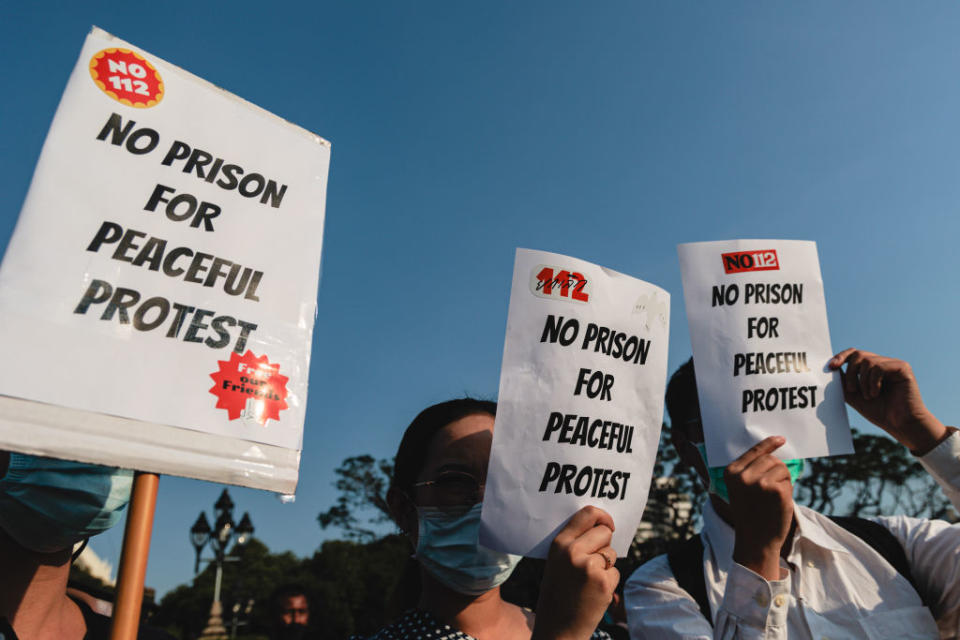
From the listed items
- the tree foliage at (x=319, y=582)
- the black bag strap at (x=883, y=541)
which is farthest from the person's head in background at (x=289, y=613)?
the tree foliage at (x=319, y=582)

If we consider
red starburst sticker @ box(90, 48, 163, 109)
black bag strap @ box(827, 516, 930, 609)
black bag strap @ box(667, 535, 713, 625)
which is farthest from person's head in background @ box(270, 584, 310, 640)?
red starburst sticker @ box(90, 48, 163, 109)

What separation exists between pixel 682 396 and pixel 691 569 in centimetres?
85

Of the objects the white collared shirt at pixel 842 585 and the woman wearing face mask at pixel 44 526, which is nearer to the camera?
the woman wearing face mask at pixel 44 526

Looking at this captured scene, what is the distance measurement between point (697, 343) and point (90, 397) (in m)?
2.04

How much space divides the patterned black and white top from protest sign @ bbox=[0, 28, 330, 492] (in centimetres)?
71

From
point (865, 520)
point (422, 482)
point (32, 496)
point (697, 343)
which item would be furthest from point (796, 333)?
point (32, 496)

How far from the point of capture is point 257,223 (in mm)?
2053

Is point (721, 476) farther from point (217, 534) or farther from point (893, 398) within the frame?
point (217, 534)

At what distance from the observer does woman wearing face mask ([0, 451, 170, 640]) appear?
6.62 ft

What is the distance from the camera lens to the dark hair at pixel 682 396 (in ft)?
A: 10.2

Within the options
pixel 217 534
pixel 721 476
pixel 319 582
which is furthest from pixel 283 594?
pixel 319 582

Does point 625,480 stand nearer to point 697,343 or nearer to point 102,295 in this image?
point 697,343

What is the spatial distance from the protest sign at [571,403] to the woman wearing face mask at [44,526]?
1.27 metres

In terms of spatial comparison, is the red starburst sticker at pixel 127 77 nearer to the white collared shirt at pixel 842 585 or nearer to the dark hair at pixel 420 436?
the dark hair at pixel 420 436
